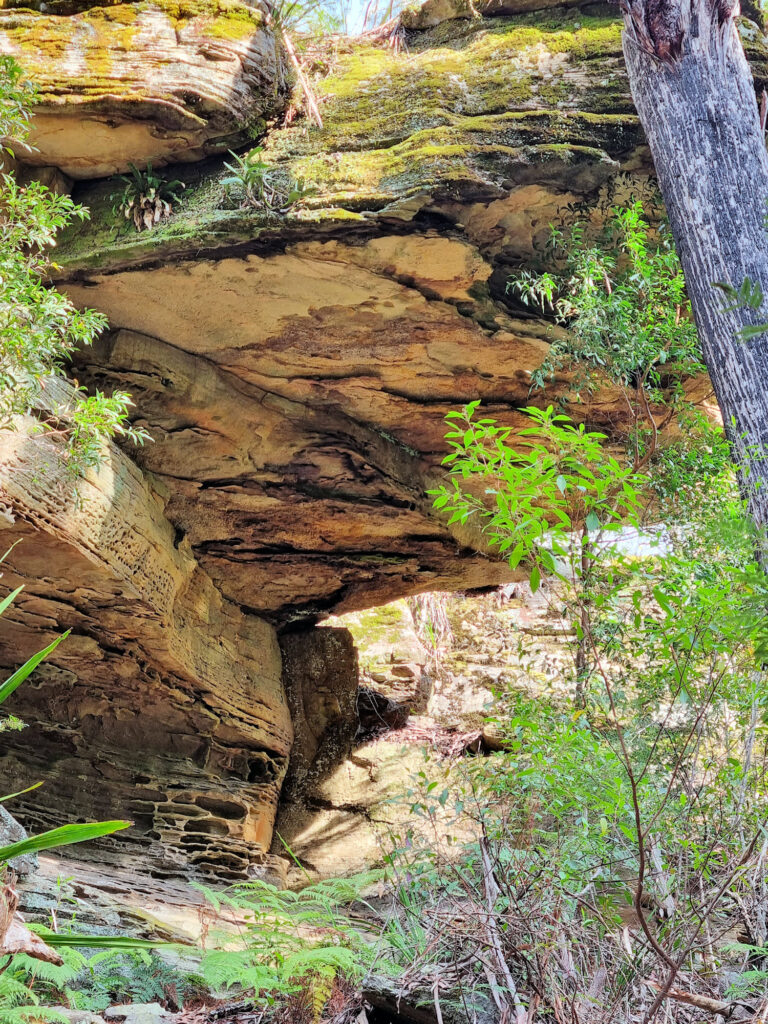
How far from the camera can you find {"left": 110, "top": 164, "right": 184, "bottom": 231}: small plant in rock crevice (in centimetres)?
574

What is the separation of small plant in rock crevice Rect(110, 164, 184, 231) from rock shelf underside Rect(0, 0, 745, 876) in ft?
0.26

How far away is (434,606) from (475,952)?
8168mm

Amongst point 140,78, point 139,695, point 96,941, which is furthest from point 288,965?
point 140,78

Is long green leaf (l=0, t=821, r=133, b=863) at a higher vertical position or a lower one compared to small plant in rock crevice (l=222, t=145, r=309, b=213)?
lower

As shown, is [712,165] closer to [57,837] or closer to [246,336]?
[246,336]

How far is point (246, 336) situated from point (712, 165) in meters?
3.38

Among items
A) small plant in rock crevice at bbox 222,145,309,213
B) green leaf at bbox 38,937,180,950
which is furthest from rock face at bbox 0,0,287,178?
green leaf at bbox 38,937,180,950

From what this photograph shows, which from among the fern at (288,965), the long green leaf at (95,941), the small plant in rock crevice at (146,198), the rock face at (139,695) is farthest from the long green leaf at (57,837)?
the small plant in rock crevice at (146,198)

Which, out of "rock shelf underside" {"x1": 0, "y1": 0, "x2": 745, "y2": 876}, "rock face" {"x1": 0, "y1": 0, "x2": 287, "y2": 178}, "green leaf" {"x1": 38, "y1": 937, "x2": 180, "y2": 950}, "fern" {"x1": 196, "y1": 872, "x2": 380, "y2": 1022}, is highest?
"rock face" {"x1": 0, "y1": 0, "x2": 287, "y2": 178}

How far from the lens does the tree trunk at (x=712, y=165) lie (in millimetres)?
4109

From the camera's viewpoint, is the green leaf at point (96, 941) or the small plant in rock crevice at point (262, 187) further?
the small plant in rock crevice at point (262, 187)

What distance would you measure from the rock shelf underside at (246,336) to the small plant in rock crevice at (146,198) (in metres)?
0.08

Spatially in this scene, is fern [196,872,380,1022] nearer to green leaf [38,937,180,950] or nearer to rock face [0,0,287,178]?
green leaf [38,937,180,950]

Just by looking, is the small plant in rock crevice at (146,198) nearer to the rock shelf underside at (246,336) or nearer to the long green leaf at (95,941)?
the rock shelf underside at (246,336)
